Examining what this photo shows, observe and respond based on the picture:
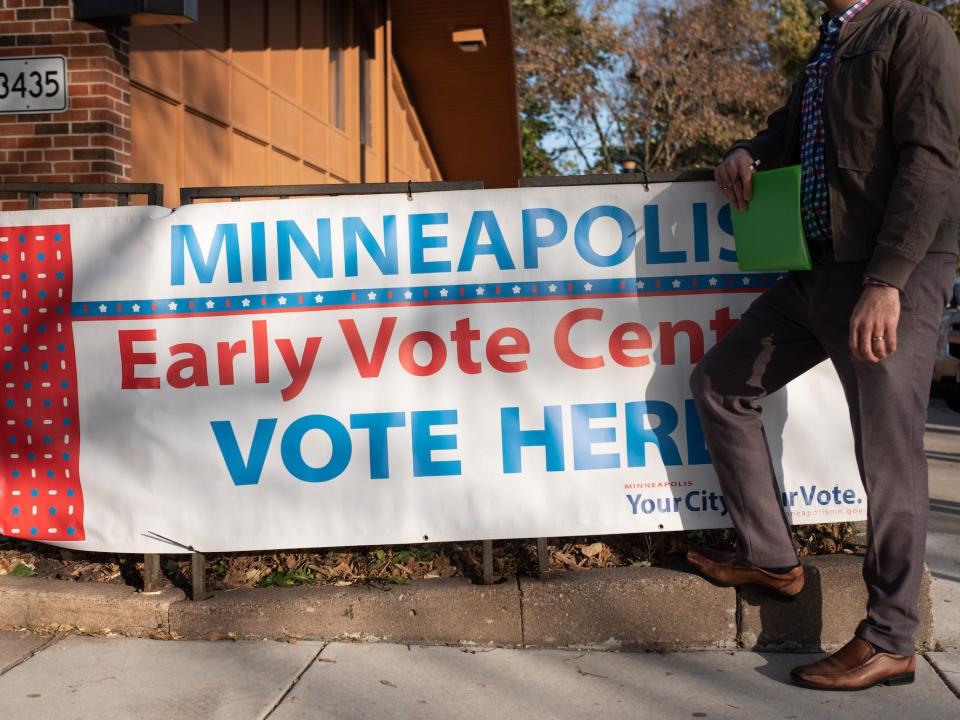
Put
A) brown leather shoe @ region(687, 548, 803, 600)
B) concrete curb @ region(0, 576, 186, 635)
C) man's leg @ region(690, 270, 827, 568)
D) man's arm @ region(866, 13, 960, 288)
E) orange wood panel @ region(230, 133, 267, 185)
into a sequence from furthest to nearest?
1. orange wood panel @ region(230, 133, 267, 185)
2. concrete curb @ region(0, 576, 186, 635)
3. brown leather shoe @ region(687, 548, 803, 600)
4. man's leg @ region(690, 270, 827, 568)
5. man's arm @ region(866, 13, 960, 288)

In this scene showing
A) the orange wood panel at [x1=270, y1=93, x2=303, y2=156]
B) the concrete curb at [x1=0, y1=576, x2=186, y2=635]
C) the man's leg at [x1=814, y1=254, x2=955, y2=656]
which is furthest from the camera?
the orange wood panel at [x1=270, y1=93, x2=303, y2=156]

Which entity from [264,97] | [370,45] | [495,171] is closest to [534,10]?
[495,171]

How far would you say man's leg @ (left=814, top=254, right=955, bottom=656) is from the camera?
3.26 metres

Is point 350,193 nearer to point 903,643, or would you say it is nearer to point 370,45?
point 903,643

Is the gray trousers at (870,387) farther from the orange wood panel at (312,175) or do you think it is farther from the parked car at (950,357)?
the parked car at (950,357)

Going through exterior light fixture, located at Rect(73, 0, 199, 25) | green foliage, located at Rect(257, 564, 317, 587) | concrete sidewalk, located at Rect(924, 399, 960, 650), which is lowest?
concrete sidewalk, located at Rect(924, 399, 960, 650)

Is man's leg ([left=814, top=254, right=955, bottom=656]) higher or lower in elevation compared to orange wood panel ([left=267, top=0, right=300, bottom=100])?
lower

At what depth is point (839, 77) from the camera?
329 cm

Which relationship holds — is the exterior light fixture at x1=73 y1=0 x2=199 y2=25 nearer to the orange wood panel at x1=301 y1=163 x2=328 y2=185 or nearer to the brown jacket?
the brown jacket

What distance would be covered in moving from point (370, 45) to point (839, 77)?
1175cm

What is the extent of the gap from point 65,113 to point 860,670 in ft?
17.3

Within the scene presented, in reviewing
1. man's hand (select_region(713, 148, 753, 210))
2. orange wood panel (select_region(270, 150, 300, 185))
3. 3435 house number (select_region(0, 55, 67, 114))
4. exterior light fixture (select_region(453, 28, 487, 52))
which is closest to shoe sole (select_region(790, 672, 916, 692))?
man's hand (select_region(713, 148, 753, 210))

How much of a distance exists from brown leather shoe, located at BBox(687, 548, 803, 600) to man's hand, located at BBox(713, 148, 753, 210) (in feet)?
4.30

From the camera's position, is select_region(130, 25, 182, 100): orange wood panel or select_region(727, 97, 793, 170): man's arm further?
select_region(130, 25, 182, 100): orange wood panel
